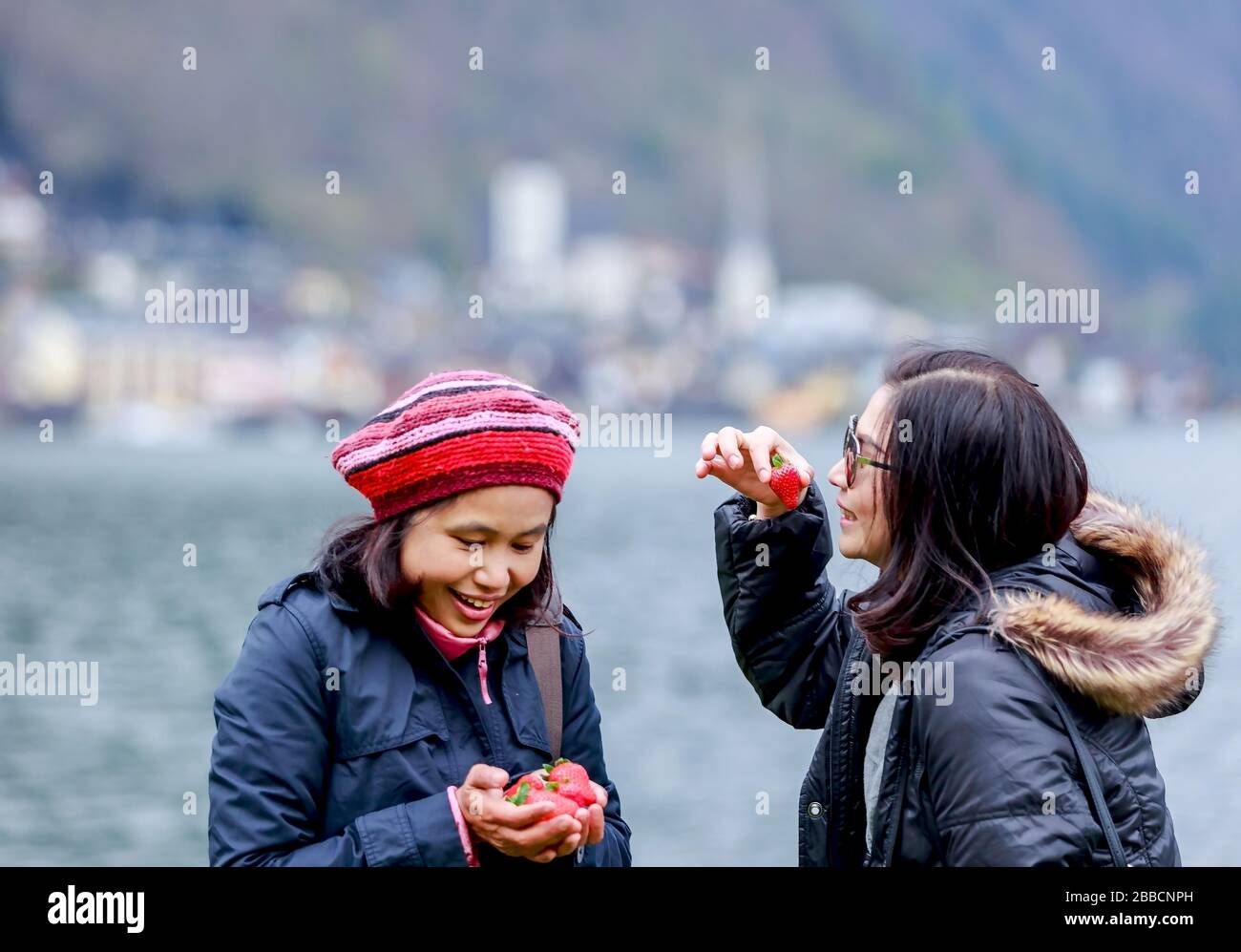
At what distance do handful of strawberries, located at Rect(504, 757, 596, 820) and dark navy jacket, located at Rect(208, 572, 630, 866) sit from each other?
133mm

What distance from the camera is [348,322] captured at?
440 feet

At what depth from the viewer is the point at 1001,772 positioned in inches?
98.8

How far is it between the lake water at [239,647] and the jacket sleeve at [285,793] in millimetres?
704

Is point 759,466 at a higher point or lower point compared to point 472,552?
higher

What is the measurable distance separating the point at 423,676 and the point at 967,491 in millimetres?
1079

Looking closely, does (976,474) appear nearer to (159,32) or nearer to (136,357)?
(136,357)

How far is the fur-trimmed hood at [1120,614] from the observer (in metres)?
2.61

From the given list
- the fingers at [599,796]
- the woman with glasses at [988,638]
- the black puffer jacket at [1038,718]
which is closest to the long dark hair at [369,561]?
the fingers at [599,796]

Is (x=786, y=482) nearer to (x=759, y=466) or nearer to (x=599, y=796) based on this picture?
(x=759, y=466)

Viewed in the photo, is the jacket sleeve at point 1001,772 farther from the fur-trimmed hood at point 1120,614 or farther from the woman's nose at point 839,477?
the woman's nose at point 839,477

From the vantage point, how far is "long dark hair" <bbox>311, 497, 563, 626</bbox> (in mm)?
2953

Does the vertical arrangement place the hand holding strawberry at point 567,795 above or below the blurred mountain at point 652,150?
below

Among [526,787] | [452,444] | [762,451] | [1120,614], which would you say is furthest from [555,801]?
[1120,614]

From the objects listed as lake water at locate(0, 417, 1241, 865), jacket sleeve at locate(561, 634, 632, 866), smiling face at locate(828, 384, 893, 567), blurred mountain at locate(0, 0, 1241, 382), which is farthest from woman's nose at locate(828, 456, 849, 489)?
blurred mountain at locate(0, 0, 1241, 382)
